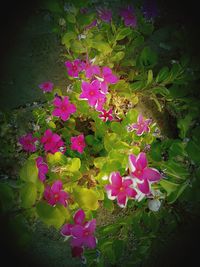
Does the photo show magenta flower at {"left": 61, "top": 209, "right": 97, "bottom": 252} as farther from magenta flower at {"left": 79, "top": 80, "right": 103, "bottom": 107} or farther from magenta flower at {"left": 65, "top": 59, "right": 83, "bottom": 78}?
magenta flower at {"left": 65, "top": 59, "right": 83, "bottom": 78}

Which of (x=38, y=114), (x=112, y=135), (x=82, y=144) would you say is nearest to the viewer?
(x=112, y=135)

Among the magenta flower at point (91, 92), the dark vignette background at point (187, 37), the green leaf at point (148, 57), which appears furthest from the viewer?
the dark vignette background at point (187, 37)

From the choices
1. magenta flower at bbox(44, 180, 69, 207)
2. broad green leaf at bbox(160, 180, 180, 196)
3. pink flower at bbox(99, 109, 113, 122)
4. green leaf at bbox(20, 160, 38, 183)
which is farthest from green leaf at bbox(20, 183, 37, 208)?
pink flower at bbox(99, 109, 113, 122)

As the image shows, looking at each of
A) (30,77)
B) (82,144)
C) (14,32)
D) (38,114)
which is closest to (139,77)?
→ (82,144)

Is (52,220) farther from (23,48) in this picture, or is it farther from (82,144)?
(23,48)

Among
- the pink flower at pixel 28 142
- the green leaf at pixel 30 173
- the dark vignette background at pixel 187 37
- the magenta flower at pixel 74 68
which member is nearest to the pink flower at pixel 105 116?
the magenta flower at pixel 74 68

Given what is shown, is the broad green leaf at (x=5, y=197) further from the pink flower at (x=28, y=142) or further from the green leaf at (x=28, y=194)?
the pink flower at (x=28, y=142)
